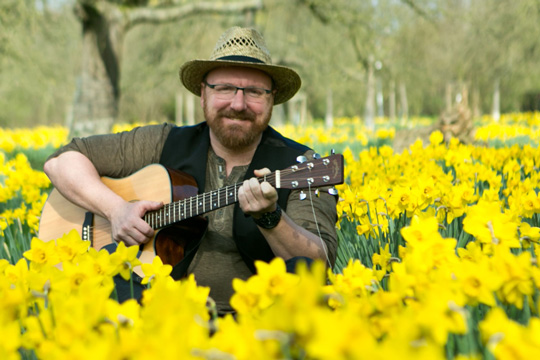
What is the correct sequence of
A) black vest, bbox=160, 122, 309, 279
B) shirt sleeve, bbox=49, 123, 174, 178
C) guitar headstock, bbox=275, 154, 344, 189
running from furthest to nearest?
shirt sleeve, bbox=49, 123, 174, 178 < black vest, bbox=160, 122, 309, 279 < guitar headstock, bbox=275, 154, 344, 189

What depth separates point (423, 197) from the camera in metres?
1.99

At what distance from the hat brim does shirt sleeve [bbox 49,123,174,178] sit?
0.32 m

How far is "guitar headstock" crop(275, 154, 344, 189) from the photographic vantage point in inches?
75.5

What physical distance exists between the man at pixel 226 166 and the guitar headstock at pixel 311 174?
0.08 meters

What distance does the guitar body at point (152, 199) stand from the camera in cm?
226

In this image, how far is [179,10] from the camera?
33.7ft

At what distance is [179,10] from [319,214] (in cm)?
907

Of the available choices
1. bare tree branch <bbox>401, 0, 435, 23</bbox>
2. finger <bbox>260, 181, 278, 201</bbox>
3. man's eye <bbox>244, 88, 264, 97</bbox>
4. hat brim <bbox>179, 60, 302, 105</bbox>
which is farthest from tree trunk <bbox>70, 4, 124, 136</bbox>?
finger <bbox>260, 181, 278, 201</bbox>

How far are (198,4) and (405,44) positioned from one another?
12181mm

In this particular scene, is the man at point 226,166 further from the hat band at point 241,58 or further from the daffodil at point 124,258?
the daffodil at point 124,258

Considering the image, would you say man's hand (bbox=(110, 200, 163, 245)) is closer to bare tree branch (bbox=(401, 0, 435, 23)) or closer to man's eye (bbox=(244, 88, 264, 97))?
man's eye (bbox=(244, 88, 264, 97))

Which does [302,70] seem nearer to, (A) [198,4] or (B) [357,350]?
(A) [198,4]

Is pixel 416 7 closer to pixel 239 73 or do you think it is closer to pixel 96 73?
pixel 96 73

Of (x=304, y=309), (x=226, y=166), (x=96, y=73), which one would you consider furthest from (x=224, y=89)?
Result: (x=96, y=73)
